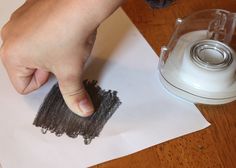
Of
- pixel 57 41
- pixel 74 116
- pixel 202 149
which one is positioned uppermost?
pixel 57 41

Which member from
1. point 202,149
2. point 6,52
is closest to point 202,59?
point 202,149

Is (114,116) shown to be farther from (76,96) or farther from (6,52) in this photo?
(6,52)

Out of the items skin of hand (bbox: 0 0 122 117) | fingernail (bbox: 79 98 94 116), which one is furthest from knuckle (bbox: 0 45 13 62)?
fingernail (bbox: 79 98 94 116)

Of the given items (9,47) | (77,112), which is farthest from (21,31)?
(77,112)

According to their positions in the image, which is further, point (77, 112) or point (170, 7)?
point (170, 7)

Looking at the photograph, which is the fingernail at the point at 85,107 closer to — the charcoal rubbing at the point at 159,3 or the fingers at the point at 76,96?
the fingers at the point at 76,96

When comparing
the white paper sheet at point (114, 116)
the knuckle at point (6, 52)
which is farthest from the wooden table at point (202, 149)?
the knuckle at point (6, 52)

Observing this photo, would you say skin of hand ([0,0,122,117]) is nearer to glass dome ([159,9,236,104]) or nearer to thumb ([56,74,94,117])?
thumb ([56,74,94,117])

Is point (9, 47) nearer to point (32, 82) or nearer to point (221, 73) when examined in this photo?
point (32, 82)
